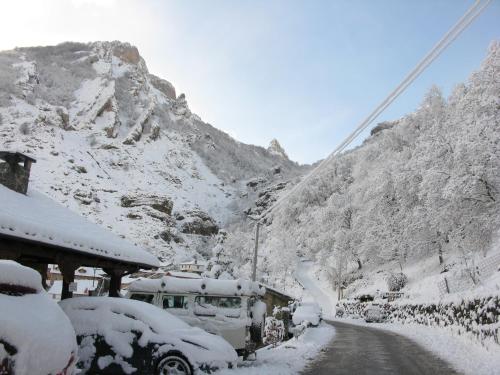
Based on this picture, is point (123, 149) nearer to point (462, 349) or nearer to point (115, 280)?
point (115, 280)

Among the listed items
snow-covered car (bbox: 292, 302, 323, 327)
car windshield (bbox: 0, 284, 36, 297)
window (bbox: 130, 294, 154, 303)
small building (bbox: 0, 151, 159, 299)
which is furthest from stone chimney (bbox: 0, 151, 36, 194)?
snow-covered car (bbox: 292, 302, 323, 327)

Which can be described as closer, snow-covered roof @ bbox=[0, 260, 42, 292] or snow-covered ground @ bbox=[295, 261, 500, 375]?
snow-covered roof @ bbox=[0, 260, 42, 292]

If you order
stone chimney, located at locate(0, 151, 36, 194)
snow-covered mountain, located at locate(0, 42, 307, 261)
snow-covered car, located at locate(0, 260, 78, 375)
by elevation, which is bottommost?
snow-covered car, located at locate(0, 260, 78, 375)

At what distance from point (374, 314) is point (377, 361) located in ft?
76.8

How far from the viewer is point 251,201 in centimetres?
12488

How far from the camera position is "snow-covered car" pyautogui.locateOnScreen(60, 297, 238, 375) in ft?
25.7

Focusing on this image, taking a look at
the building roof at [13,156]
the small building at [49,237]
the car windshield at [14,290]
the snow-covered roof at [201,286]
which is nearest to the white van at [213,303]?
the snow-covered roof at [201,286]

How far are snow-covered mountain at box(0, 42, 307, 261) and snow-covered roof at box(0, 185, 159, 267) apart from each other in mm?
59379

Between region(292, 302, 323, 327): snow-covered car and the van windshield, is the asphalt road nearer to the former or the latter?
the van windshield

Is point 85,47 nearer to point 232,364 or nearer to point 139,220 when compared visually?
point 139,220

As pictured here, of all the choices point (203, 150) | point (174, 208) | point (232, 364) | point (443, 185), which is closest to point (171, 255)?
point (174, 208)

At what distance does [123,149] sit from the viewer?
104375 millimetres

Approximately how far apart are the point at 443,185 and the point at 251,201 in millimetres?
95250

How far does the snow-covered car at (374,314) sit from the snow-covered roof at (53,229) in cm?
2694
